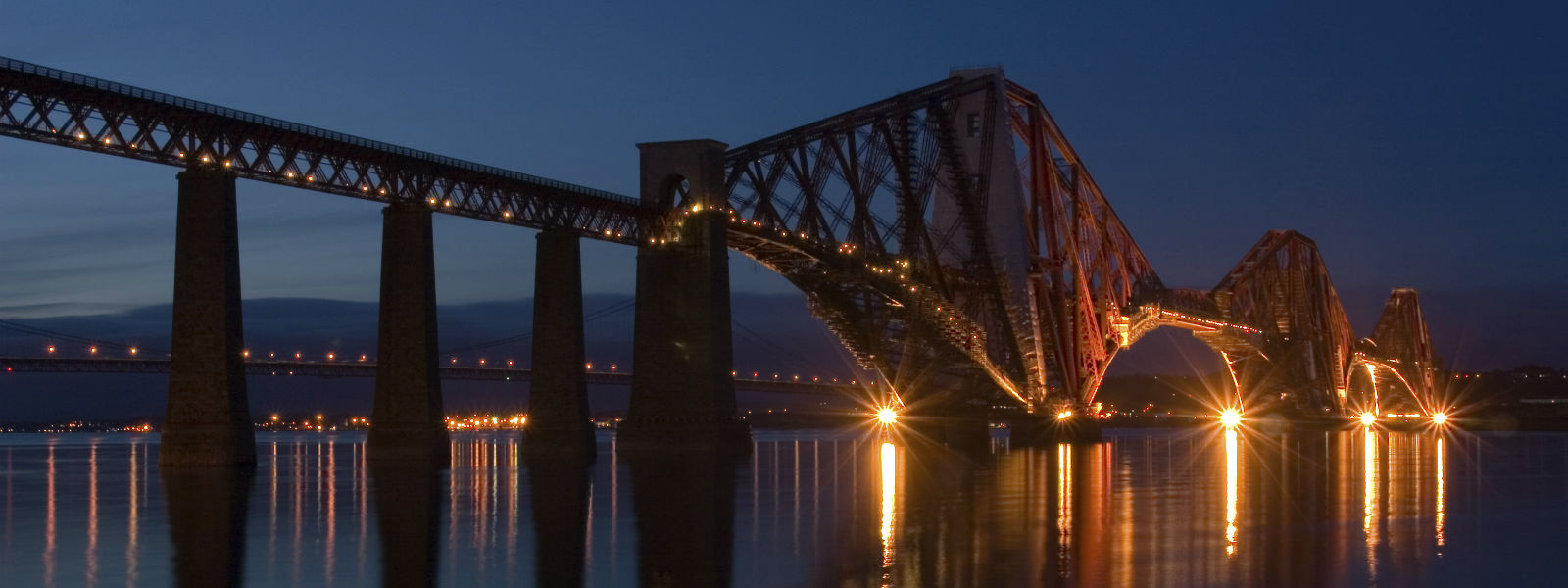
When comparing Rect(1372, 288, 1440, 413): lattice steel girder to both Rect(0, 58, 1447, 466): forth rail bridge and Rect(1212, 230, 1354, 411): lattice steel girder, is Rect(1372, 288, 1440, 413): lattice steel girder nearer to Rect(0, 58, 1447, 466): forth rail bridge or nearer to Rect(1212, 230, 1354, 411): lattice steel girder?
Rect(1212, 230, 1354, 411): lattice steel girder

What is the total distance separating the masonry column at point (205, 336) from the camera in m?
51.8

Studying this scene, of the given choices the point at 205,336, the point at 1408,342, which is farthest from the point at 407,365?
the point at 1408,342

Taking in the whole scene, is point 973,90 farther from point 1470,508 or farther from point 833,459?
point 1470,508

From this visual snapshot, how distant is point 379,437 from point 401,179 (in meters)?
9.62

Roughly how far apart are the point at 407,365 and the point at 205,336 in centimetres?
1068

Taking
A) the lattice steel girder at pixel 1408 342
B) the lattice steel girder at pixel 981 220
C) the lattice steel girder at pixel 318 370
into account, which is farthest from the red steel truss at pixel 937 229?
the lattice steel girder at pixel 1408 342

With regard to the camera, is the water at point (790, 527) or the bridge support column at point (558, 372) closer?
the water at point (790, 527)

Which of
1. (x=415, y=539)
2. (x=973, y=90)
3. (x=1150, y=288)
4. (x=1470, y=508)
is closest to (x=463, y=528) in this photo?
(x=415, y=539)

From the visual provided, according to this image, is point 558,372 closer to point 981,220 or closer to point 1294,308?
point 981,220

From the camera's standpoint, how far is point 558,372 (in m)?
68.8

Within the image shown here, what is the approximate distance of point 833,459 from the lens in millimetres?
70938

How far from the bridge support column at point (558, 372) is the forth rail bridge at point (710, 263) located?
9cm

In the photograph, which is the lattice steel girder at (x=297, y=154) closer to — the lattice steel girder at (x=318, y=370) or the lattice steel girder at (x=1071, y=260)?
the lattice steel girder at (x=1071, y=260)

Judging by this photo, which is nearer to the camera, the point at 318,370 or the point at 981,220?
the point at 981,220
